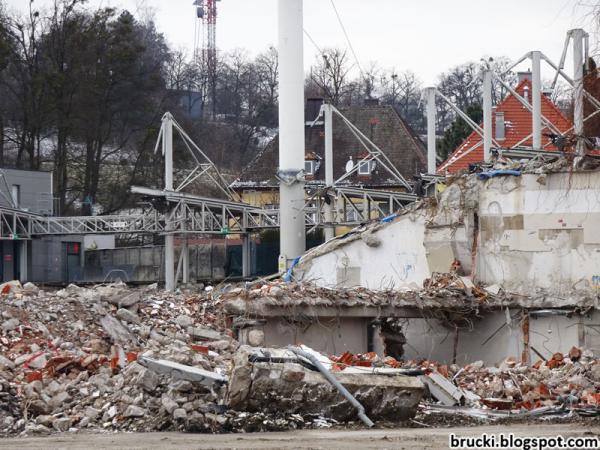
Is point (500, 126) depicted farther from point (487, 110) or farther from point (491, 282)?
point (491, 282)

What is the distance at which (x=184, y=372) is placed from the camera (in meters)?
16.8

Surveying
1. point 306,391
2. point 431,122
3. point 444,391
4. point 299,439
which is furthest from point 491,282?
point 299,439

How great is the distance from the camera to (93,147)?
6731 cm

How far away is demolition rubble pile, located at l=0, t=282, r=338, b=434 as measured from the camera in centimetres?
1634

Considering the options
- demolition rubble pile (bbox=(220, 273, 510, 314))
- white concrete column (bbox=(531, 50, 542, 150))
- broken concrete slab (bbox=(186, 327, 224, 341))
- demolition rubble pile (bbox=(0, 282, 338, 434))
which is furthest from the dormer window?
broken concrete slab (bbox=(186, 327, 224, 341))

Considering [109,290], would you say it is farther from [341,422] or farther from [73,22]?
[73,22]

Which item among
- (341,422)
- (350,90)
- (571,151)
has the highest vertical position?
(350,90)

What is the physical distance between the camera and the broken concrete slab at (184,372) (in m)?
16.8

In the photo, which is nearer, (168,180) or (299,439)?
(299,439)

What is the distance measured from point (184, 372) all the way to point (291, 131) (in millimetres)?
28474

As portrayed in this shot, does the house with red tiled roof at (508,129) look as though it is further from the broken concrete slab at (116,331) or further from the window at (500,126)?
the broken concrete slab at (116,331)

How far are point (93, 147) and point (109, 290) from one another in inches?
1658

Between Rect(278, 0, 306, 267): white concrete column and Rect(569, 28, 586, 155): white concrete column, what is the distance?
50.3 ft

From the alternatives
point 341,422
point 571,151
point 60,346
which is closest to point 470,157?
point 571,151
